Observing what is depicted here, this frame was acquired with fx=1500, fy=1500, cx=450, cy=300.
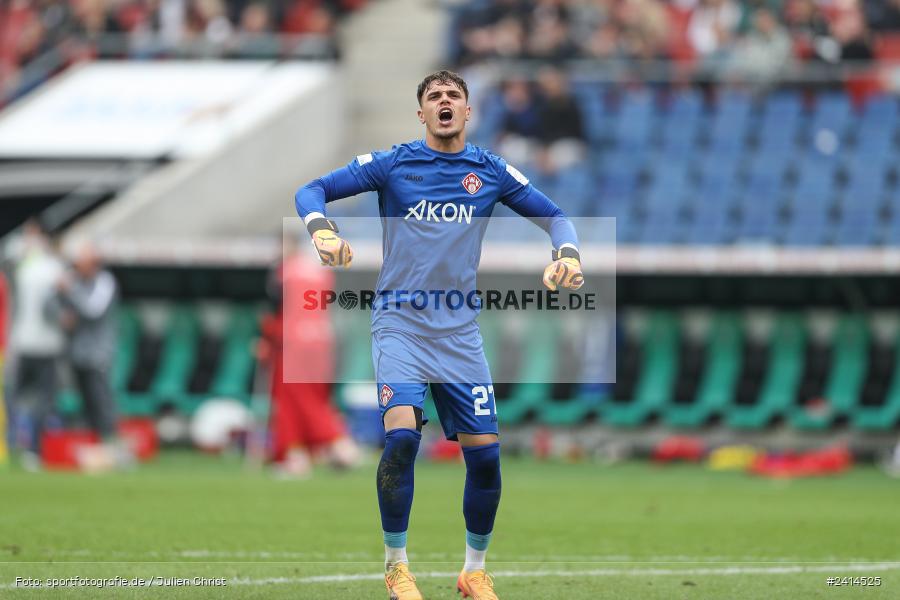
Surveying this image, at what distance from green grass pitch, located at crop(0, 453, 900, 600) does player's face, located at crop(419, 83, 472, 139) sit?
2240mm

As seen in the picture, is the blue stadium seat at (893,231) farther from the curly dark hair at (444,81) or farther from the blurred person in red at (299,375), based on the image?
the curly dark hair at (444,81)

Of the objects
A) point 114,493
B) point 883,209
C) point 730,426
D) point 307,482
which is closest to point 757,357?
point 730,426

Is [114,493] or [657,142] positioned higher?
[657,142]

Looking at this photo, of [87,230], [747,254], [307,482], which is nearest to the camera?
[307,482]

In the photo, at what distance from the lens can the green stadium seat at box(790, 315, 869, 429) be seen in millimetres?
17016

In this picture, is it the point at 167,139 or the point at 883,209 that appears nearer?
the point at 883,209

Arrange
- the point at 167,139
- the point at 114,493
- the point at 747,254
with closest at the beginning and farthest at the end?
the point at 114,493 → the point at 747,254 → the point at 167,139

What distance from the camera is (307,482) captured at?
46.8ft

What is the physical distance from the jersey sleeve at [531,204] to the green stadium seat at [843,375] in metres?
10.2

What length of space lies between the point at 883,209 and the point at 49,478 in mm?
10038

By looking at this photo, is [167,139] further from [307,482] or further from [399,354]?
[399,354]

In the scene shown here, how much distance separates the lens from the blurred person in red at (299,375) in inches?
594

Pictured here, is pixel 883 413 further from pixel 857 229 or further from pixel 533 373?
pixel 533 373

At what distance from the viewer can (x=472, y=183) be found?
24.0 feet
